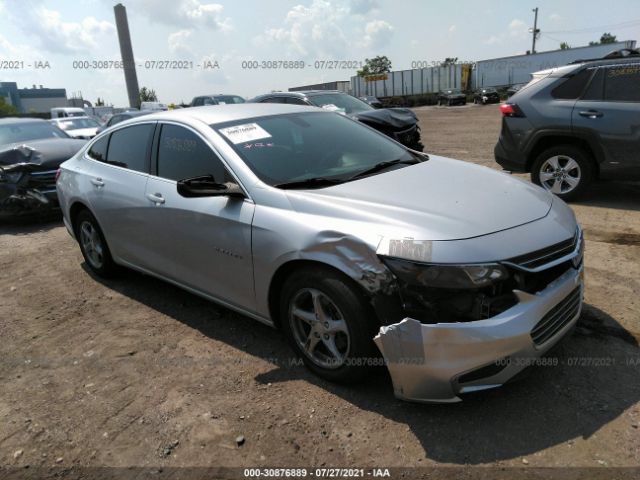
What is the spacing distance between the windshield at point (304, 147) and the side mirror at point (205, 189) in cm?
19

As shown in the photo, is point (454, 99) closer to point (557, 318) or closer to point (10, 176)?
point (10, 176)

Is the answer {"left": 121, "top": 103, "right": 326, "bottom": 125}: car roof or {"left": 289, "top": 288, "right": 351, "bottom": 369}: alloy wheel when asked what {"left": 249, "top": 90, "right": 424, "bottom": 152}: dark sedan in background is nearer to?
{"left": 121, "top": 103, "right": 326, "bottom": 125}: car roof

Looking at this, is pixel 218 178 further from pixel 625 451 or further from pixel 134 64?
pixel 134 64

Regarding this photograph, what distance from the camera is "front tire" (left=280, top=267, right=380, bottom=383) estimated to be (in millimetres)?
2637

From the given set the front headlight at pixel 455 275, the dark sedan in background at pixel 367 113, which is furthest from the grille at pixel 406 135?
the front headlight at pixel 455 275

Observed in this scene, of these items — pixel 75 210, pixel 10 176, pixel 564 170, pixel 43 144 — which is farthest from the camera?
pixel 43 144

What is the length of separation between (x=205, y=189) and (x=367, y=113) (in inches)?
278

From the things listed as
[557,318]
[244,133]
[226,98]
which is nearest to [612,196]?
[557,318]

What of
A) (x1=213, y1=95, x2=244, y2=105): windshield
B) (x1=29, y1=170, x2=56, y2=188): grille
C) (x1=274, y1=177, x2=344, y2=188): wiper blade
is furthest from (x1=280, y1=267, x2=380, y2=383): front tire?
(x1=213, y1=95, x2=244, y2=105): windshield

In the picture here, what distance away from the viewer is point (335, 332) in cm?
284

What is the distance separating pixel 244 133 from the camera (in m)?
3.56

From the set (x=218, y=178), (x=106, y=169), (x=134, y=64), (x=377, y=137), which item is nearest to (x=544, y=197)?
(x=377, y=137)

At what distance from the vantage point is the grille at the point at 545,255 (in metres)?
2.49

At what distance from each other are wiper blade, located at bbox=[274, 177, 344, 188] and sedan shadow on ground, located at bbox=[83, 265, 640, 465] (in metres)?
1.16
